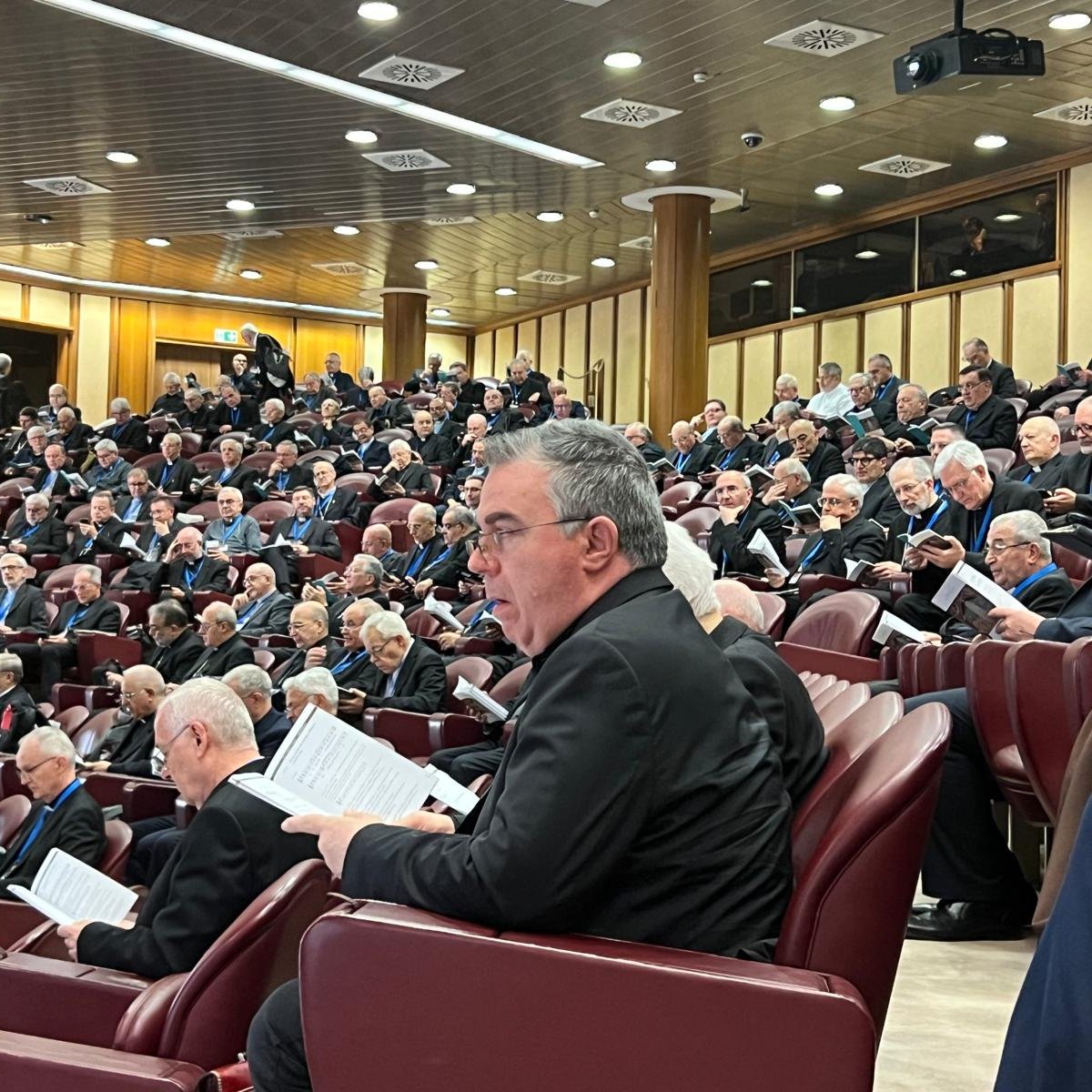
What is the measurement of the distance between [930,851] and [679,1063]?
188 centimetres

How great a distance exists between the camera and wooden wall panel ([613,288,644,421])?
651 inches

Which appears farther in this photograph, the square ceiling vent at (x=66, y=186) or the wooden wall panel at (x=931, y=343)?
the wooden wall panel at (x=931, y=343)

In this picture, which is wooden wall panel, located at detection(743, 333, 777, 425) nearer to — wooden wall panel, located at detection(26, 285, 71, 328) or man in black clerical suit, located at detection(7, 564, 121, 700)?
man in black clerical suit, located at detection(7, 564, 121, 700)

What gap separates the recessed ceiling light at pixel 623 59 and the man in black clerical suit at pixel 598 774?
7473 millimetres

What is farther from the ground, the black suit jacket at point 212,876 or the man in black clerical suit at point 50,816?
the black suit jacket at point 212,876

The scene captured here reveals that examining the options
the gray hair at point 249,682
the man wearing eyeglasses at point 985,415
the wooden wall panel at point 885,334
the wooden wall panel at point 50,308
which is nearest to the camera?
the gray hair at point 249,682

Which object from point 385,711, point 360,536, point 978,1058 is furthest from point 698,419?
point 978,1058

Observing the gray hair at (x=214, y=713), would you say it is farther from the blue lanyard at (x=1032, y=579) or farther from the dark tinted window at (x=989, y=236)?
the dark tinted window at (x=989, y=236)

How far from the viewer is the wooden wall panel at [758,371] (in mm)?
14508

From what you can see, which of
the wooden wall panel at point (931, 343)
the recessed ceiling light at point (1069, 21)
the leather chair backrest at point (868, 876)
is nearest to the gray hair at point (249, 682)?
the leather chair backrest at point (868, 876)

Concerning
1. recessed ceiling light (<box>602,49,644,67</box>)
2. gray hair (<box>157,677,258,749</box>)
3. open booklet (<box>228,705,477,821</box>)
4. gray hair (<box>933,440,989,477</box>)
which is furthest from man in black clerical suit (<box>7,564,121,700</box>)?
open booklet (<box>228,705,477,821</box>)

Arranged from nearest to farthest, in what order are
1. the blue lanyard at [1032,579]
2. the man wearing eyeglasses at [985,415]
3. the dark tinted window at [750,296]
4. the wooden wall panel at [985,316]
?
the blue lanyard at [1032,579] → the man wearing eyeglasses at [985,415] → the wooden wall panel at [985,316] → the dark tinted window at [750,296]

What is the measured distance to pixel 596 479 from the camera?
152cm

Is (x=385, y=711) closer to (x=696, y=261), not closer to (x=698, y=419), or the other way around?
(x=698, y=419)
